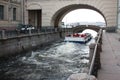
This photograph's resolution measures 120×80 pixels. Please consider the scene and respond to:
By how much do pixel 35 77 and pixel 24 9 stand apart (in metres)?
35.3

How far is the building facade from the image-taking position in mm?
38834

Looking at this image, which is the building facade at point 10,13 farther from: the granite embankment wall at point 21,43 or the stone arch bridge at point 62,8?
the granite embankment wall at point 21,43

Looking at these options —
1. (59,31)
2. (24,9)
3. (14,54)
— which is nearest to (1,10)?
(24,9)

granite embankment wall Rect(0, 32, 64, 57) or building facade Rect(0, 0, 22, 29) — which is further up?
building facade Rect(0, 0, 22, 29)

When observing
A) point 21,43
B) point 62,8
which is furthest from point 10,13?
point 21,43

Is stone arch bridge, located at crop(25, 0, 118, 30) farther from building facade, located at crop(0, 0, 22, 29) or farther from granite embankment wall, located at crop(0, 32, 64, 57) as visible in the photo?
granite embankment wall, located at crop(0, 32, 64, 57)

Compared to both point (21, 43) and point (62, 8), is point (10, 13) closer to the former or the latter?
point (62, 8)

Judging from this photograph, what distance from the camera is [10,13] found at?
41.2 m

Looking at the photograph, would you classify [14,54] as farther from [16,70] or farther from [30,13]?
[30,13]

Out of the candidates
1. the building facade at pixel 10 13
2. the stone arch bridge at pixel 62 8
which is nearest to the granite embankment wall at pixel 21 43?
the building facade at pixel 10 13

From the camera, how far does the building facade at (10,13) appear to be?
38834 millimetres

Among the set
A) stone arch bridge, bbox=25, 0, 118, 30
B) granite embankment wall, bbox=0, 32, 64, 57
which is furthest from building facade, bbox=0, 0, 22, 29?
granite embankment wall, bbox=0, 32, 64, 57

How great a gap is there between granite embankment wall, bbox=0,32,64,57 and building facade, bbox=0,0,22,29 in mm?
5492

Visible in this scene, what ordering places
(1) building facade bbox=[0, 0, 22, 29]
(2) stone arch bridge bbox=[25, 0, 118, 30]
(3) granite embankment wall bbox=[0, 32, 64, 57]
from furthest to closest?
(2) stone arch bridge bbox=[25, 0, 118, 30] → (1) building facade bbox=[0, 0, 22, 29] → (3) granite embankment wall bbox=[0, 32, 64, 57]
